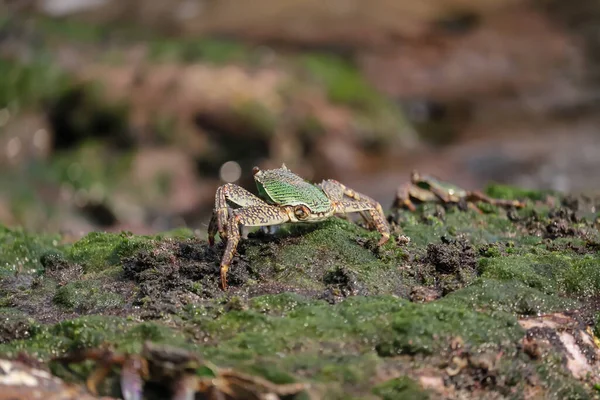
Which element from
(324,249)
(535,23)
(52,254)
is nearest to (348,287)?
(324,249)

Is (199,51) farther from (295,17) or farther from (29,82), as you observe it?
(295,17)

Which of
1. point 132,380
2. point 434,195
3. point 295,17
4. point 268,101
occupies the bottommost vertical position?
point 132,380

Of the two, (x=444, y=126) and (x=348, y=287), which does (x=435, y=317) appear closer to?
(x=348, y=287)

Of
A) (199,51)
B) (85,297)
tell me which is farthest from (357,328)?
(199,51)

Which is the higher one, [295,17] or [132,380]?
[295,17]

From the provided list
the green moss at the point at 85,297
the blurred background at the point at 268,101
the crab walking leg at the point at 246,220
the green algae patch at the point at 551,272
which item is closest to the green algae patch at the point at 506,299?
the green algae patch at the point at 551,272

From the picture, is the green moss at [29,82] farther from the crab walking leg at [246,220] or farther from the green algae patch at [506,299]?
the green algae patch at [506,299]
